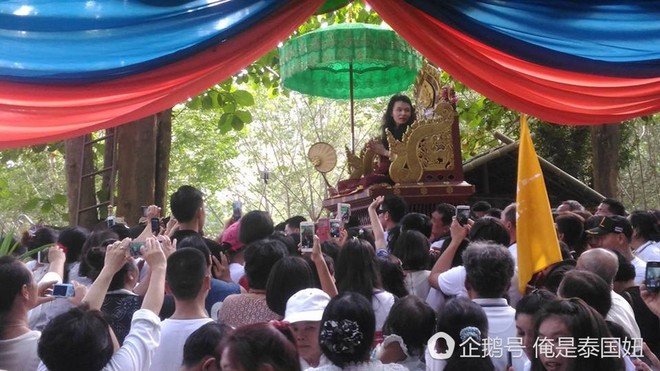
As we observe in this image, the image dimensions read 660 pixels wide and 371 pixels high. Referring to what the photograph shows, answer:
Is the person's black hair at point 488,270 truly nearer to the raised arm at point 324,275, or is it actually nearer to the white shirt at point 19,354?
the raised arm at point 324,275

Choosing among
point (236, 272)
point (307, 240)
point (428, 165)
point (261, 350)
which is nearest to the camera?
point (261, 350)

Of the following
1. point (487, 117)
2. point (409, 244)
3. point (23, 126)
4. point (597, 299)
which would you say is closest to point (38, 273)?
point (23, 126)

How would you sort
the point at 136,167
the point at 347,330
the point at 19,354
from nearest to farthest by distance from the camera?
the point at 347,330 < the point at 19,354 < the point at 136,167

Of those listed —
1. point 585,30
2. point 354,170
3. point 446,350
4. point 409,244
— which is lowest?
point 446,350

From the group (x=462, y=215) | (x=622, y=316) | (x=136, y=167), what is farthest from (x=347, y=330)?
(x=136, y=167)

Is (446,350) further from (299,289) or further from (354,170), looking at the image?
(354,170)

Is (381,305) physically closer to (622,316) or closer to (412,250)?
(412,250)

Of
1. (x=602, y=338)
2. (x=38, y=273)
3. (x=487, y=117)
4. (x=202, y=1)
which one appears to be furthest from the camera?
(x=487, y=117)

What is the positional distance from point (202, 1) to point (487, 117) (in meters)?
8.71

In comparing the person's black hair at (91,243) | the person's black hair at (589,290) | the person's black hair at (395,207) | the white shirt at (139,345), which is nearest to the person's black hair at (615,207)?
the person's black hair at (395,207)

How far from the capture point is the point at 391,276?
4.45 meters

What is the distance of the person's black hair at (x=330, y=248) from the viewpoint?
4.87 metres

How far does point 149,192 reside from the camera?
7.47m

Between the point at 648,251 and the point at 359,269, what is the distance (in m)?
2.50
